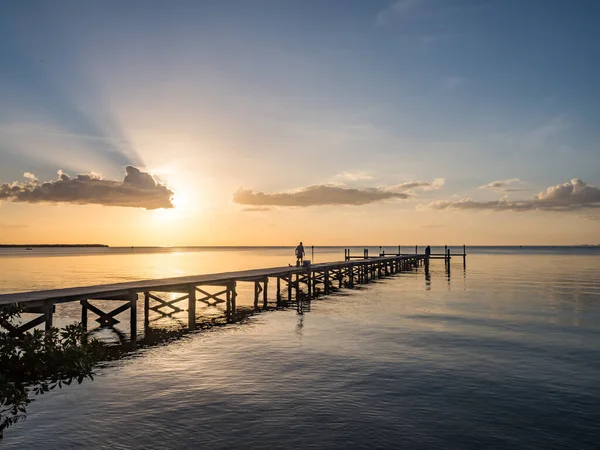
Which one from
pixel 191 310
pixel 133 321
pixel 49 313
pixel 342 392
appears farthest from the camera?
pixel 191 310

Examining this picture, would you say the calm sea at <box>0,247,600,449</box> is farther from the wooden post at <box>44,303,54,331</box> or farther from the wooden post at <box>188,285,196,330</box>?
the wooden post at <box>44,303,54,331</box>

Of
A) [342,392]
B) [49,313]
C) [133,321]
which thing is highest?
[49,313]


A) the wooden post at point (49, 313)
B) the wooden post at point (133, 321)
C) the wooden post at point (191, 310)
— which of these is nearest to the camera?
the wooden post at point (49, 313)

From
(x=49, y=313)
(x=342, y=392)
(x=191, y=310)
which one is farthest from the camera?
(x=191, y=310)

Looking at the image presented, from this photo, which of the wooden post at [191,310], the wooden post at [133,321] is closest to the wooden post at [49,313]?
the wooden post at [133,321]

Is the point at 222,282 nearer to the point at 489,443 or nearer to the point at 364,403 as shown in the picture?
the point at 364,403

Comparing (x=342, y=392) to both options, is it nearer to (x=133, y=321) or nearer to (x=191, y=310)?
(x=133, y=321)

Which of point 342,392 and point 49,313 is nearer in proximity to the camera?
point 342,392

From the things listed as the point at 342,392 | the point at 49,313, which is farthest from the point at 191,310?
the point at 342,392

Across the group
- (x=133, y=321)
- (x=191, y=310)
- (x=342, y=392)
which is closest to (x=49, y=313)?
(x=133, y=321)

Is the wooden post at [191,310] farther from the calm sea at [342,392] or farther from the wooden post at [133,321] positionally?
the wooden post at [133,321]

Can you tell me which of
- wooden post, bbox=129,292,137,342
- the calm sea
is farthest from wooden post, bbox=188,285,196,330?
wooden post, bbox=129,292,137,342

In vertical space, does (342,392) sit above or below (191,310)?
below

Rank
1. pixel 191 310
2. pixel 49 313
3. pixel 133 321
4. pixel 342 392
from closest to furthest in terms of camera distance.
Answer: pixel 342 392 → pixel 49 313 → pixel 133 321 → pixel 191 310
